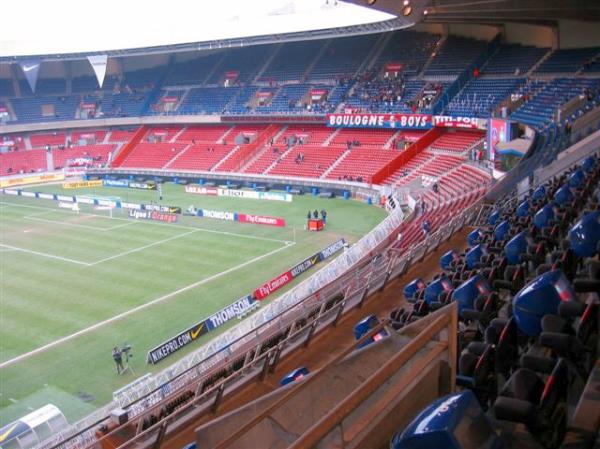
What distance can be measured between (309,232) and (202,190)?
1771 cm

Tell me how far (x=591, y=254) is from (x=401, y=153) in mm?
39756

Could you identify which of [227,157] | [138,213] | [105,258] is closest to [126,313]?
[105,258]

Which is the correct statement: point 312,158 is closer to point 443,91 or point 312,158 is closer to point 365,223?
point 443,91

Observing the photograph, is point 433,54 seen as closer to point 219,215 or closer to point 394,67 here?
point 394,67

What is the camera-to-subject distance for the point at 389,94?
167 ft

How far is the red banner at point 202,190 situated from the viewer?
48.4 m

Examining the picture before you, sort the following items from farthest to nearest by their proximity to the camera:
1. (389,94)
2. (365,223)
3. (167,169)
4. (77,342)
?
1. (167,169)
2. (389,94)
3. (365,223)
4. (77,342)

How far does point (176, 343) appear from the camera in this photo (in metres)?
19.4

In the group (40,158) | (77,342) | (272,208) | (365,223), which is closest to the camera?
(77,342)

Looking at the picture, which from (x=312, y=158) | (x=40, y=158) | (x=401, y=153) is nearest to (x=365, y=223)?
(x=401, y=153)

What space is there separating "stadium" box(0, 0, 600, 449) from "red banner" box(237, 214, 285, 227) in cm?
16

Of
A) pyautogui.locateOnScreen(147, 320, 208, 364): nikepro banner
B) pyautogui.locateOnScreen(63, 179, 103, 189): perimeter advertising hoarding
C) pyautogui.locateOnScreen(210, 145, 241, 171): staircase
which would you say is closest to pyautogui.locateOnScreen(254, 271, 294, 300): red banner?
pyautogui.locateOnScreen(147, 320, 208, 364): nikepro banner

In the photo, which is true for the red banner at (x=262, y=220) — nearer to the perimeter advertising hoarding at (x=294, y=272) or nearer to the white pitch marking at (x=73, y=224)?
the perimeter advertising hoarding at (x=294, y=272)

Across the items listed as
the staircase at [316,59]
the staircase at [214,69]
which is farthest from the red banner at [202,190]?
the staircase at [214,69]
